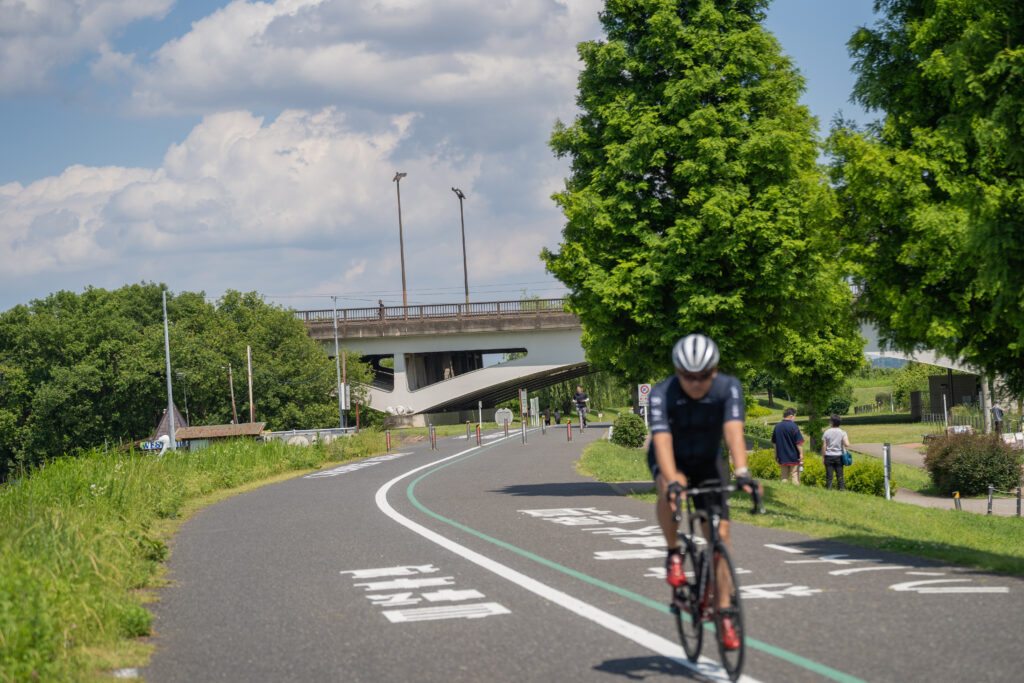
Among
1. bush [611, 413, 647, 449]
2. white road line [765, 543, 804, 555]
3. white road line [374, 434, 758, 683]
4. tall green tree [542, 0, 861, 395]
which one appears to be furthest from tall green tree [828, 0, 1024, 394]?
bush [611, 413, 647, 449]

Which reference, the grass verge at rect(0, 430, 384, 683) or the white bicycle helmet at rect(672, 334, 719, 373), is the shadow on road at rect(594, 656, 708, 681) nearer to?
the white bicycle helmet at rect(672, 334, 719, 373)

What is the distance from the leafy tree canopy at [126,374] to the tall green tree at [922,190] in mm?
59443

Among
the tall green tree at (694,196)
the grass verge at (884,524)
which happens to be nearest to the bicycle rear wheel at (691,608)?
the grass verge at (884,524)

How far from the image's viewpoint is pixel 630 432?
119 ft

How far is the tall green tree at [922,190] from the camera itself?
14.6 meters

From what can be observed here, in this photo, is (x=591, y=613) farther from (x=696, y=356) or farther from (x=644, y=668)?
(x=696, y=356)

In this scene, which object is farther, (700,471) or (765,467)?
(765,467)

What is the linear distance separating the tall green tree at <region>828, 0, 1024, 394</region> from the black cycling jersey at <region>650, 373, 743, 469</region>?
8506 mm

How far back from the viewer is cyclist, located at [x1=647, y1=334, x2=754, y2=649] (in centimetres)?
590

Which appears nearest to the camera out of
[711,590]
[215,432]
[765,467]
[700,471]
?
[711,590]

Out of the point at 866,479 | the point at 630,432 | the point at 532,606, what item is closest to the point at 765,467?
the point at 866,479

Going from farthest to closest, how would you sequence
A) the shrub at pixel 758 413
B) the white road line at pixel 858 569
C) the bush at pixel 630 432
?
the shrub at pixel 758 413 < the bush at pixel 630 432 < the white road line at pixel 858 569

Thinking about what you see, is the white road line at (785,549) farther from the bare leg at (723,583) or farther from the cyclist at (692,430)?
the bare leg at (723,583)

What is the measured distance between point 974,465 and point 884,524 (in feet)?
48.2
